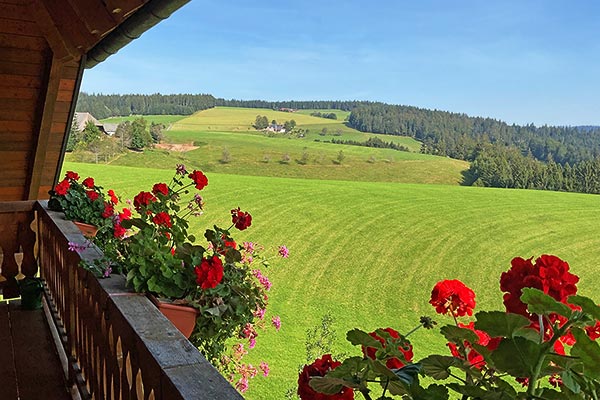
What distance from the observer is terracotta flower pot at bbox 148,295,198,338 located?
1160mm

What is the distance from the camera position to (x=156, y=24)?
1.69 meters

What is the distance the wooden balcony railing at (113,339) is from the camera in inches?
30.6

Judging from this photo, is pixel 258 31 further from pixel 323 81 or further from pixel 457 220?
pixel 457 220

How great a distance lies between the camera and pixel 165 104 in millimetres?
16062

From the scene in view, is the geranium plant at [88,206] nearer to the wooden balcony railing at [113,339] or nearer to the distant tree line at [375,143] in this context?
the wooden balcony railing at [113,339]

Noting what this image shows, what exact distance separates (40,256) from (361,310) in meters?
12.2

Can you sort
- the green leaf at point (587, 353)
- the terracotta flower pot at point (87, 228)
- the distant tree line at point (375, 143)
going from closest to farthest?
1. the green leaf at point (587, 353)
2. the terracotta flower pot at point (87, 228)
3. the distant tree line at point (375, 143)

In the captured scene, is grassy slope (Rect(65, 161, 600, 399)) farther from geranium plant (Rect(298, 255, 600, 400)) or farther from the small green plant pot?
geranium plant (Rect(298, 255, 600, 400))

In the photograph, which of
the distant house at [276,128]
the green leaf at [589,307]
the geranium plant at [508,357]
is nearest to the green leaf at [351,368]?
the geranium plant at [508,357]

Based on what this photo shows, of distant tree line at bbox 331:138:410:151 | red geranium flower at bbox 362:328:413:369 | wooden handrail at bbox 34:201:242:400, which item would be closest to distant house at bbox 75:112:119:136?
wooden handrail at bbox 34:201:242:400

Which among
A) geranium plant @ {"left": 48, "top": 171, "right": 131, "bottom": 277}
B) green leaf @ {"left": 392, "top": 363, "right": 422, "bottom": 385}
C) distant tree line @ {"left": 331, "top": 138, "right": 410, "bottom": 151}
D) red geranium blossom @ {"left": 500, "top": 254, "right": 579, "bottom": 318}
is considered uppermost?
distant tree line @ {"left": 331, "top": 138, "right": 410, "bottom": 151}

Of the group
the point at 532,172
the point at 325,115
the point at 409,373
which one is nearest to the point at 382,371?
the point at 409,373

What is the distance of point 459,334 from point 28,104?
9.68ft

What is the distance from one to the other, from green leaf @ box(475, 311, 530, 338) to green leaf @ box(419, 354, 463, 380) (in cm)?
8
